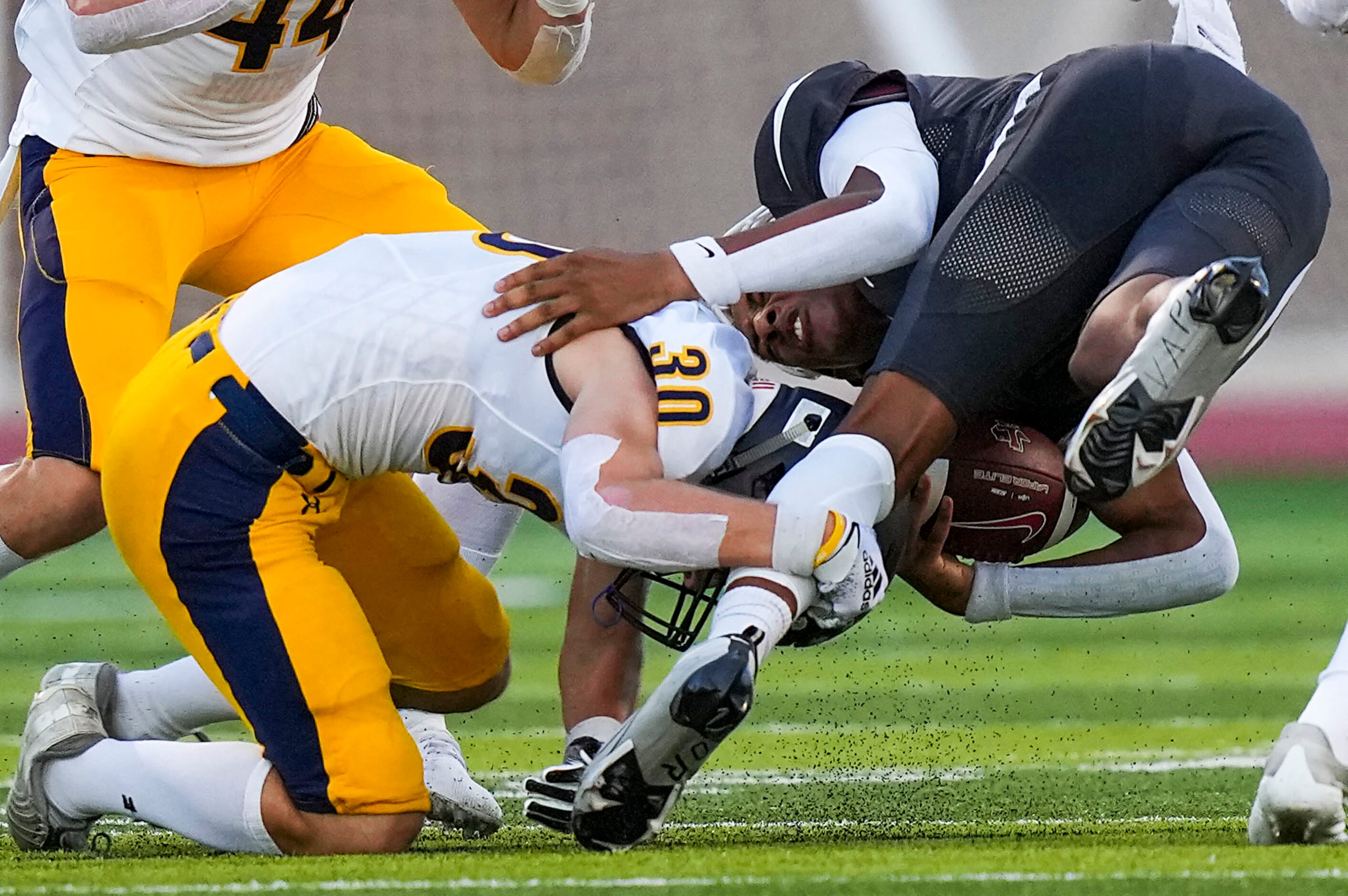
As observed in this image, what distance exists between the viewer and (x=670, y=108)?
8.72 meters

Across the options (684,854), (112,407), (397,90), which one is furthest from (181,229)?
(397,90)

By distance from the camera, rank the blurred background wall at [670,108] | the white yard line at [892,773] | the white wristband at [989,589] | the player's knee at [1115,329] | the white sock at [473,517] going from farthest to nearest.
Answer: the blurred background wall at [670,108], the white yard line at [892,773], the white sock at [473,517], the white wristband at [989,589], the player's knee at [1115,329]

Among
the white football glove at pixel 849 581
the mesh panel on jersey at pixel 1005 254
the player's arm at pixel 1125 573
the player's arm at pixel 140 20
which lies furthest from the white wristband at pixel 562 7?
the white football glove at pixel 849 581

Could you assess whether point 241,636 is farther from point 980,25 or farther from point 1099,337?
point 980,25

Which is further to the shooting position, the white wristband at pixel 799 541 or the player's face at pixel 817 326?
the player's face at pixel 817 326

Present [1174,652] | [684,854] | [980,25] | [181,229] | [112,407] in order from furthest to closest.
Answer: [980,25] < [1174,652] < [181,229] < [112,407] < [684,854]

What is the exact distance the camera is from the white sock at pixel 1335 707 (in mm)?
2375

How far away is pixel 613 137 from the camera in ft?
28.6

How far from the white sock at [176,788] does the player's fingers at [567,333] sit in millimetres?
660

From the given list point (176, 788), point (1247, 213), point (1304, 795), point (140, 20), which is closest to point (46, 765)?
point (176, 788)

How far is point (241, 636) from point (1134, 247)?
1296mm

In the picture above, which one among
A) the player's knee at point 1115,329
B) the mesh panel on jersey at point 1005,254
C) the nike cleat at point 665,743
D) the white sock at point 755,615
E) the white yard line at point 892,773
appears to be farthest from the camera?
the white yard line at point 892,773

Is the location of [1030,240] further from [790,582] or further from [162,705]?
[162,705]

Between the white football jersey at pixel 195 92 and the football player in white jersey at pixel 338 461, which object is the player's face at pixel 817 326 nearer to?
the football player in white jersey at pixel 338 461
